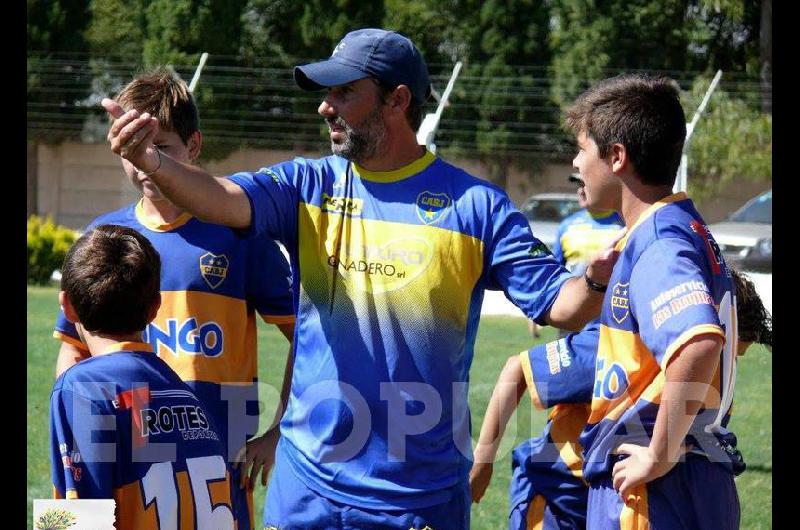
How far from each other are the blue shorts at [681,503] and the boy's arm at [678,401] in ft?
0.27

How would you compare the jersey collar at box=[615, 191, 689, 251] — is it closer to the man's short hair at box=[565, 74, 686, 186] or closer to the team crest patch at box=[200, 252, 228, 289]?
the man's short hair at box=[565, 74, 686, 186]

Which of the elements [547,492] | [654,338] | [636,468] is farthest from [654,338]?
[547,492]

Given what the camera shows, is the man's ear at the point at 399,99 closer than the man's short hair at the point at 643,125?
No

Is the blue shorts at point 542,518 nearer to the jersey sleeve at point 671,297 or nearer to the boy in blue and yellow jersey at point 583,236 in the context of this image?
the jersey sleeve at point 671,297

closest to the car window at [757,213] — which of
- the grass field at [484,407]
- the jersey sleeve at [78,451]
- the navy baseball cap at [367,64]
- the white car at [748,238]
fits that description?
the white car at [748,238]

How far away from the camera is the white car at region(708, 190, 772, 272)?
18047mm

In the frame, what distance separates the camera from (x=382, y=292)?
3.41 metres

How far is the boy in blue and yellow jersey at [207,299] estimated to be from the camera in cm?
390

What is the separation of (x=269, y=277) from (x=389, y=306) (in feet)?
2.58

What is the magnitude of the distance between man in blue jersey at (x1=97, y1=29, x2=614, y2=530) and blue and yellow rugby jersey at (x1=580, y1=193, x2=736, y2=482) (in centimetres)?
16

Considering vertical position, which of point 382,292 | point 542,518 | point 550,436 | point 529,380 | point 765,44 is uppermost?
point 765,44

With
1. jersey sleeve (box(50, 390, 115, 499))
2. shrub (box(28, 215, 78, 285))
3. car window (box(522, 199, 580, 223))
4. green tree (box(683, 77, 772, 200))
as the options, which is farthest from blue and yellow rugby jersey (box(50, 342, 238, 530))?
car window (box(522, 199, 580, 223))

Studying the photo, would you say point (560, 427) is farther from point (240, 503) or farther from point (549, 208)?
point (549, 208)
